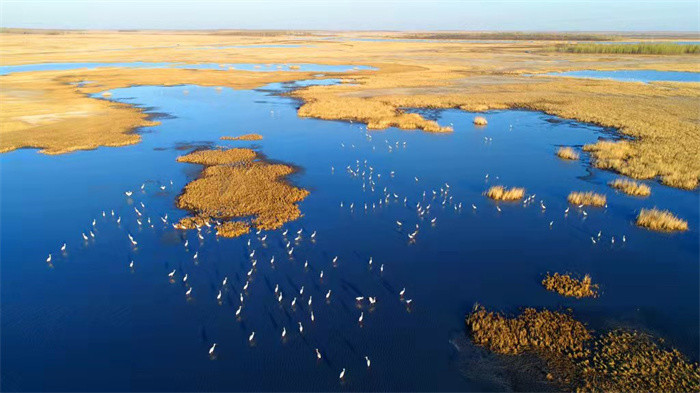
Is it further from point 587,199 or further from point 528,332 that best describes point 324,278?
point 587,199

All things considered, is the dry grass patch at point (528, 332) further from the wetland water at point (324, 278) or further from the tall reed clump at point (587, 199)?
the tall reed clump at point (587, 199)

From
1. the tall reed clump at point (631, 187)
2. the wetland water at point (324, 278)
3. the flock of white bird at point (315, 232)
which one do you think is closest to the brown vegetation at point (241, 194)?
the wetland water at point (324, 278)

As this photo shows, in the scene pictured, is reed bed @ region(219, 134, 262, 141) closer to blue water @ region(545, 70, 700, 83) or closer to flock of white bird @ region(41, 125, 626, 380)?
flock of white bird @ region(41, 125, 626, 380)

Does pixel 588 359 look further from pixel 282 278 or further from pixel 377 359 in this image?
pixel 282 278

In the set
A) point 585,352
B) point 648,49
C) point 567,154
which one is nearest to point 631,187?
point 567,154

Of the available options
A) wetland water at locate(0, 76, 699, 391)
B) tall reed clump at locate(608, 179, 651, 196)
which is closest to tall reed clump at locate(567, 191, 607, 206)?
wetland water at locate(0, 76, 699, 391)
